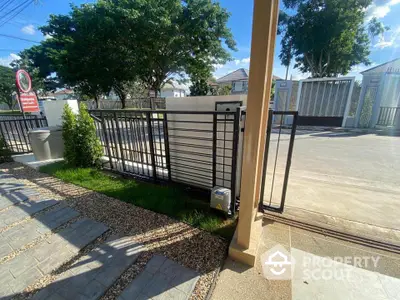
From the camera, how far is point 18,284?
151 cm

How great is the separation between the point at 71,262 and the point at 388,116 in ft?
47.7

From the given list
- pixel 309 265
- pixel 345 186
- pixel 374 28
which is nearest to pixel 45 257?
pixel 309 265

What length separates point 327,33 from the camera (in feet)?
40.6

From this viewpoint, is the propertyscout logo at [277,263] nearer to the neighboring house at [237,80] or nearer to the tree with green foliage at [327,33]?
the tree with green foliage at [327,33]

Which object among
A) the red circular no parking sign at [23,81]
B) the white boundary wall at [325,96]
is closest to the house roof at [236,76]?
the white boundary wall at [325,96]

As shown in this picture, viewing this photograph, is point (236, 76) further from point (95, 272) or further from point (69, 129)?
point (95, 272)

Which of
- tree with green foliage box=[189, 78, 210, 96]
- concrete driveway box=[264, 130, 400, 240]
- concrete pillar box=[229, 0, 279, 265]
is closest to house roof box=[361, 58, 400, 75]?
concrete driveway box=[264, 130, 400, 240]

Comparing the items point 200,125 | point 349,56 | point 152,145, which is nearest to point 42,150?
point 152,145

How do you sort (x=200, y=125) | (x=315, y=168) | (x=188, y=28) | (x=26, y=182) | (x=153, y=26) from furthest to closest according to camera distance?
(x=188, y=28)
(x=153, y=26)
(x=315, y=168)
(x=26, y=182)
(x=200, y=125)

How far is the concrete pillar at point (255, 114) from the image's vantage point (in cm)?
120

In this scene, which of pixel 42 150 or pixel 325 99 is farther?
pixel 325 99

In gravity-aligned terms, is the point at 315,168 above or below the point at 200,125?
below

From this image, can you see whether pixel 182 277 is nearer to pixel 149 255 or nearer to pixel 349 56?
pixel 149 255

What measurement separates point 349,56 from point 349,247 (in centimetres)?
1841
